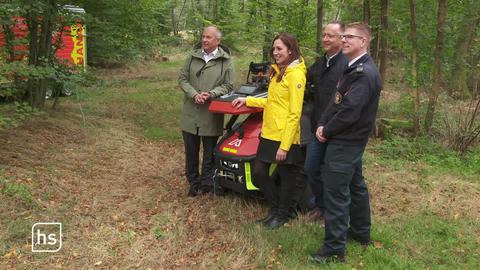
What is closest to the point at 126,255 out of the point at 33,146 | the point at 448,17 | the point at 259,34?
the point at 33,146

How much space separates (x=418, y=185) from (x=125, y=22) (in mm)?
8652

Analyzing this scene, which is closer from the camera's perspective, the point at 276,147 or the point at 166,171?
the point at 276,147

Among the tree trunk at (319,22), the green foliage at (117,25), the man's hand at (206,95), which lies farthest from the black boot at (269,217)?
the tree trunk at (319,22)

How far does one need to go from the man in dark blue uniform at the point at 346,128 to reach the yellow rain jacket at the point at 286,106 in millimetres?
300

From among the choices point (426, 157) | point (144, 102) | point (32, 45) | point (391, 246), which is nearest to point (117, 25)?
point (144, 102)

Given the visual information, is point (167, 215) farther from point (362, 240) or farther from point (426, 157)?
point (426, 157)

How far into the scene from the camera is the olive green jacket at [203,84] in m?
5.44

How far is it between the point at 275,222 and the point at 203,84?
1.76m

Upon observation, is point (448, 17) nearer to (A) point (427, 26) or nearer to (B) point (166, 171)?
(A) point (427, 26)

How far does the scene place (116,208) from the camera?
17.6 feet

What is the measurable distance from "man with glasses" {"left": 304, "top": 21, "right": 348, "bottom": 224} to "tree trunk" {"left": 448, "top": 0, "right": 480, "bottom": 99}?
5548 millimetres

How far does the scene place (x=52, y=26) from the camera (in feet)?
29.1

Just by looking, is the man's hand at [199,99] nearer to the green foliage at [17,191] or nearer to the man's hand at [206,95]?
the man's hand at [206,95]

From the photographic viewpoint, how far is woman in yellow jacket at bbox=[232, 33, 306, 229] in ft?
14.4
